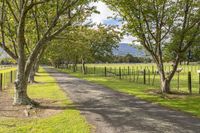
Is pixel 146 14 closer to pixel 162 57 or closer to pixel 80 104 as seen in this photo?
pixel 162 57

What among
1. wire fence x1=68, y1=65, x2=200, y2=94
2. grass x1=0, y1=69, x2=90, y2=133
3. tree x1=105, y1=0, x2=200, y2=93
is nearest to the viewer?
grass x1=0, y1=69, x2=90, y2=133

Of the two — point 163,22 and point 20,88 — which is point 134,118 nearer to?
point 20,88

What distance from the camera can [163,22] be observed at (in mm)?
23844

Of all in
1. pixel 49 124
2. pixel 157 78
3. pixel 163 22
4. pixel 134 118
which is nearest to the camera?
pixel 49 124

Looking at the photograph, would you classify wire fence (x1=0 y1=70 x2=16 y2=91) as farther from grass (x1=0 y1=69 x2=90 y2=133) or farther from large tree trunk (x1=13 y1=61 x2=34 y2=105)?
grass (x1=0 y1=69 x2=90 y2=133)

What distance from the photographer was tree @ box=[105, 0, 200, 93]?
23000 millimetres

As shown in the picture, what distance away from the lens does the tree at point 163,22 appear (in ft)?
75.5

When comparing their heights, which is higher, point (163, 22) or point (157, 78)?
point (163, 22)

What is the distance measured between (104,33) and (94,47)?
3.36 metres

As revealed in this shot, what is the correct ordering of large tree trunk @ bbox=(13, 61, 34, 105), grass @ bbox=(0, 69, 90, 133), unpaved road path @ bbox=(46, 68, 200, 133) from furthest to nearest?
large tree trunk @ bbox=(13, 61, 34, 105)
grass @ bbox=(0, 69, 90, 133)
unpaved road path @ bbox=(46, 68, 200, 133)

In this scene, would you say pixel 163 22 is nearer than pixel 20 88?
No

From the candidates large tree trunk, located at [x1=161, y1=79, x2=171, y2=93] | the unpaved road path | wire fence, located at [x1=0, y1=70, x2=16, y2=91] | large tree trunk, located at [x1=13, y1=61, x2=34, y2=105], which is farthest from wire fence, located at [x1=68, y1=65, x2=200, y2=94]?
wire fence, located at [x1=0, y1=70, x2=16, y2=91]

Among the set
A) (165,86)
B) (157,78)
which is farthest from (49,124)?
(157,78)

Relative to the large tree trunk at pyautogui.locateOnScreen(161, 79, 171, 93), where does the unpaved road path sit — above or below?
below
